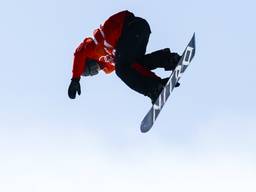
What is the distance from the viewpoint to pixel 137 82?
9.42 meters

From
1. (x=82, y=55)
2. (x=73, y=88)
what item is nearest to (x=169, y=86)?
(x=82, y=55)

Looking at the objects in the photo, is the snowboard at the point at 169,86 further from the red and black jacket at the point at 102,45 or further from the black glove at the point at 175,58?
the red and black jacket at the point at 102,45

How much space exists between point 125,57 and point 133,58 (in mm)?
167

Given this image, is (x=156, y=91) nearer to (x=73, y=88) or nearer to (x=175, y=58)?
(x=175, y=58)

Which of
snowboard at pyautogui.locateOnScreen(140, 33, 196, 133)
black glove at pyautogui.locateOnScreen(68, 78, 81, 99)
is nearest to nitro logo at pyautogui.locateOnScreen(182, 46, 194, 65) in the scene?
snowboard at pyautogui.locateOnScreen(140, 33, 196, 133)

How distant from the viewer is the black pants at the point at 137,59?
31.0ft

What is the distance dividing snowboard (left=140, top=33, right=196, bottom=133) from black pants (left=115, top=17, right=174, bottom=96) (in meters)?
0.21

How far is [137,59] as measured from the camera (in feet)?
32.4

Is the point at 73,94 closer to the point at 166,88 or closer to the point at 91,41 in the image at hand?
the point at 91,41

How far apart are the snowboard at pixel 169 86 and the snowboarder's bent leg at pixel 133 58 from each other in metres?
0.21

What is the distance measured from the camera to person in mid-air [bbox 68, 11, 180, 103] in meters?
9.49

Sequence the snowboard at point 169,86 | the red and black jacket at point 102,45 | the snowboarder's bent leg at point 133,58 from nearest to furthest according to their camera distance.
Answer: the snowboarder's bent leg at point 133,58 < the snowboard at point 169,86 < the red and black jacket at point 102,45

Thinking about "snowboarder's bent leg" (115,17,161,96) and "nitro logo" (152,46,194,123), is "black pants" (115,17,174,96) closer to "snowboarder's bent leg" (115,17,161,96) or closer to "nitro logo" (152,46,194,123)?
"snowboarder's bent leg" (115,17,161,96)

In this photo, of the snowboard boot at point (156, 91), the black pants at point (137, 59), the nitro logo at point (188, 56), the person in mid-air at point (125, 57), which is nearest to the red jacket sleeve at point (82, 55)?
the person in mid-air at point (125, 57)
